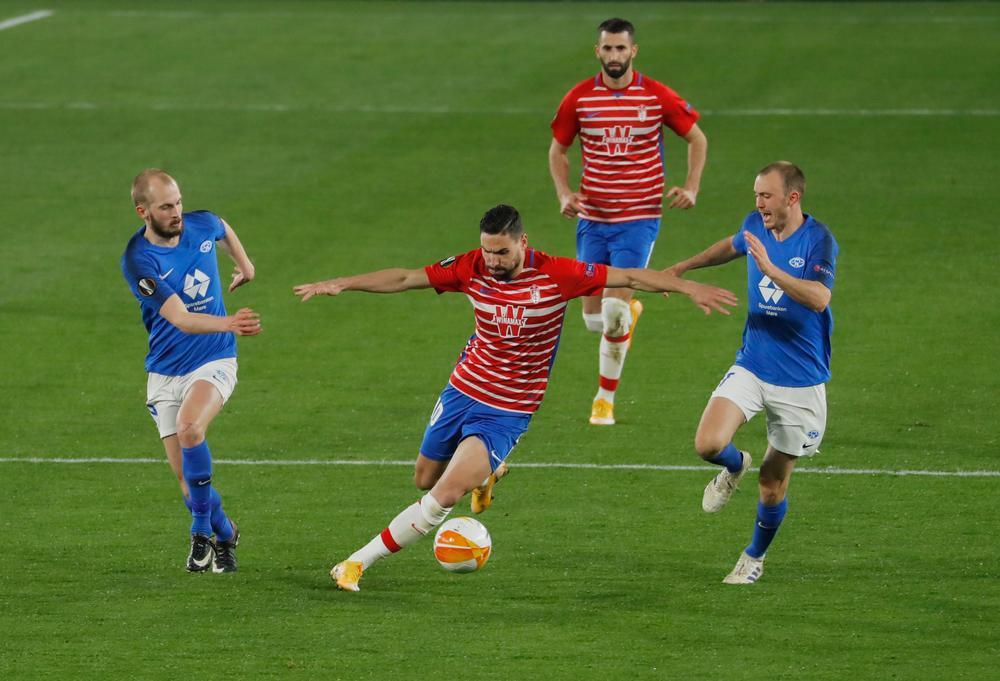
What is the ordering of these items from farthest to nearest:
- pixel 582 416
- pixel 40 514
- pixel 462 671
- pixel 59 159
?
pixel 59 159 → pixel 582 416 → pixel 40 514 → pixel 462 671

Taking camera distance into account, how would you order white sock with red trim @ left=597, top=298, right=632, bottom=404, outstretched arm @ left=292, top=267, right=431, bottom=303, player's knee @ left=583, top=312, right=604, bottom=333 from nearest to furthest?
outstretched arm @ left=292, top=267, right=431, bottom=303 < white sock with red trim @ left=597, top=298, right=632, bottom=404 < player's knee @ left=583, top=312, right=604, bottom=333

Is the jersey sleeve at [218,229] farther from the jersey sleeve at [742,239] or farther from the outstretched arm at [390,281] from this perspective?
the jersey sleeve at [742,239]

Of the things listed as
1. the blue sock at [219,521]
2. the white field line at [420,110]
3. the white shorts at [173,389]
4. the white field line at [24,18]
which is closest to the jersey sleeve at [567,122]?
the white shorts at [173,389]

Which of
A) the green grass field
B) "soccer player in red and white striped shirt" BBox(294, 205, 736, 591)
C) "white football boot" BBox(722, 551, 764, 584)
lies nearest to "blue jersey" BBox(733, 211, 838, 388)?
"soccer player in red and white striped shirt" BBox(294, 205, 736, 591)

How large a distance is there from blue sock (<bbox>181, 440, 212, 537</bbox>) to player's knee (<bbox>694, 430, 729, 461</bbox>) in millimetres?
2653

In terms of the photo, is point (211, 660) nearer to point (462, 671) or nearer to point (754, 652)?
point (462, 671)

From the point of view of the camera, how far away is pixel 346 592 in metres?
9.41

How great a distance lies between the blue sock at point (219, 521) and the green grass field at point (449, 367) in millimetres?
259

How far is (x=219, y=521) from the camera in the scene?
9.71 metres

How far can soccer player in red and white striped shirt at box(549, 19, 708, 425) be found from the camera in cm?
1310

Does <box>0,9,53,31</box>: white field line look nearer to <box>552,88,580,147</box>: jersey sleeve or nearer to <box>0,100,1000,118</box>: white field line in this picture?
<box>0,100,1000,118</box>: white field line

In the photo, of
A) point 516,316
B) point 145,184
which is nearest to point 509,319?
point 516,316

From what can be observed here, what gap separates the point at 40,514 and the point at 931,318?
822 cm

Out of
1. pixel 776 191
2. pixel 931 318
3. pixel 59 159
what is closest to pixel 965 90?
pixel 931 318
